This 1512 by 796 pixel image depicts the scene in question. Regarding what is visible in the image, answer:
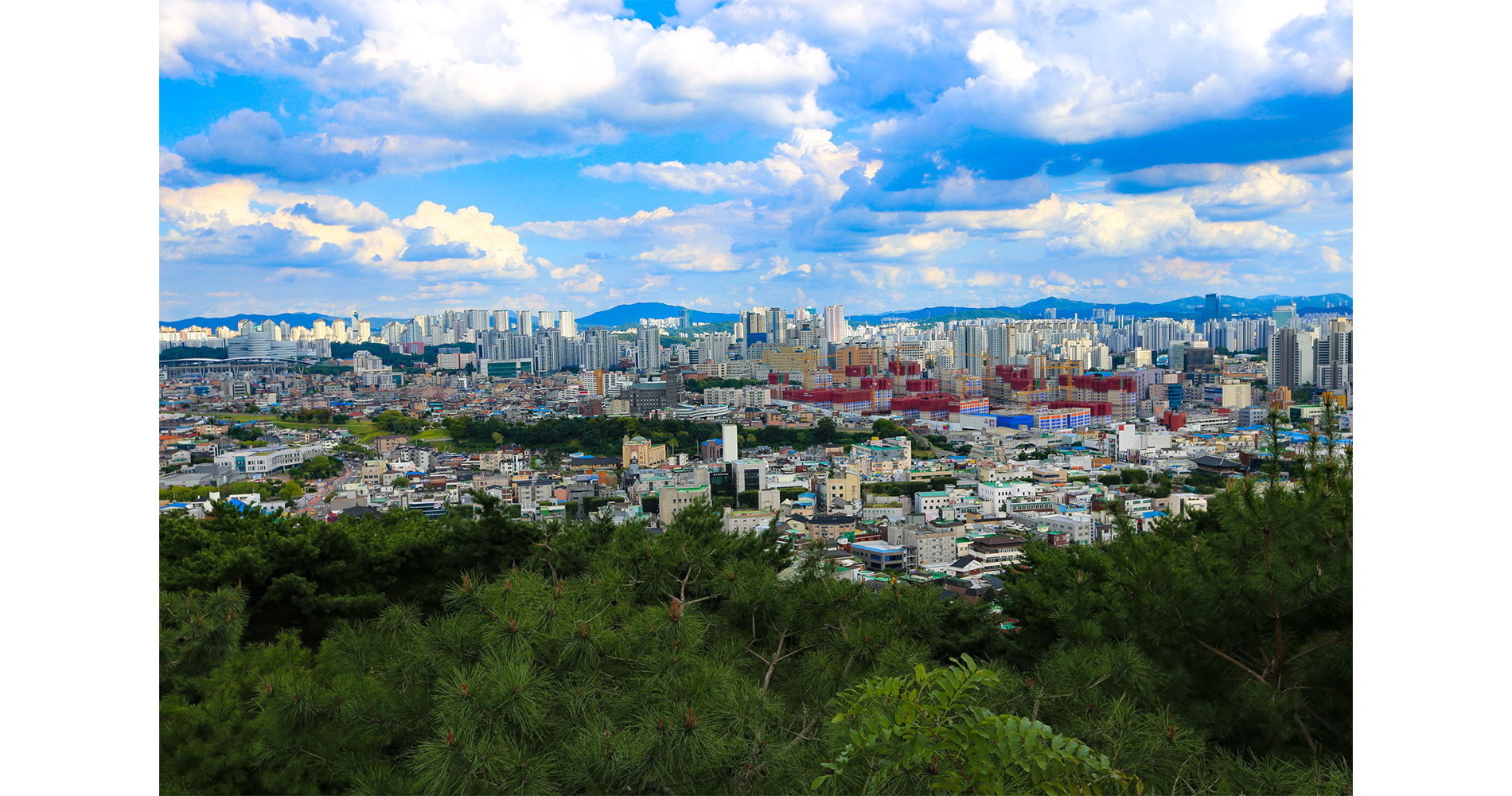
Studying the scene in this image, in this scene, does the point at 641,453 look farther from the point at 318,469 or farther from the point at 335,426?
the point at 335,426

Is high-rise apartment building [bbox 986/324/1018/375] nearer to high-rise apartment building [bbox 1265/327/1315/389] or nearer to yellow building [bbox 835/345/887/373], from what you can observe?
yellow building [bbox 835/345/887/373]

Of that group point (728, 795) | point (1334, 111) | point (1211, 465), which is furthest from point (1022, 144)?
point (728, 795)

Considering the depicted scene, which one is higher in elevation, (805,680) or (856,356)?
(856,356)

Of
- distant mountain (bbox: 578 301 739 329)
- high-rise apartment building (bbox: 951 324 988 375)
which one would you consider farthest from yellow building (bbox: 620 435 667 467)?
high-rise apartment building (bbox: 951 324 988 375)

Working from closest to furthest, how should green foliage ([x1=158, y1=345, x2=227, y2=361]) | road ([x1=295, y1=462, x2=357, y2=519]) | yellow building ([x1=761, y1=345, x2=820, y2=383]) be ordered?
road ([x1=295, y1=462, x2=357, y2=519]) → green foliage ([x1=158, y1=345, x2=227, y2=361]) → yellow building ([x1=761, y1=345, x2=820, y2=383])

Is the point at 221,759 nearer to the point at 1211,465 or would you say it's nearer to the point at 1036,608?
the point at 1036,608

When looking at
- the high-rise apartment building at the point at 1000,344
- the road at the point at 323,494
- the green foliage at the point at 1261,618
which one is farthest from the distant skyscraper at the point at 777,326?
the green foliage at the point at 1261,618

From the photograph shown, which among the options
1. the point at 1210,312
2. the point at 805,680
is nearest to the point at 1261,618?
the point at 805,680
